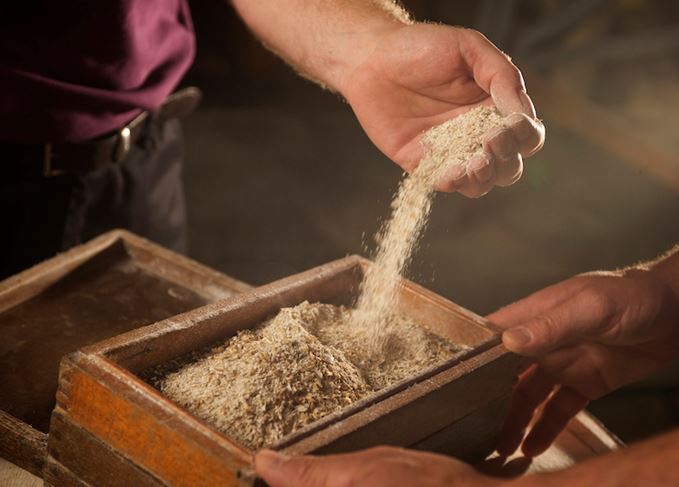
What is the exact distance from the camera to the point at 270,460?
120 centimetres

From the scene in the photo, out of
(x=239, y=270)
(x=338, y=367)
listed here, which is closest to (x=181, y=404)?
(x=338, y=367)

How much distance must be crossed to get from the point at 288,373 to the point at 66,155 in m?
1.15

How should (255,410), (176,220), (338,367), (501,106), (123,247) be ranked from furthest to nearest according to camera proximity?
(176,220) < (123,247) < (501,106) < (338,367) < (255,410)

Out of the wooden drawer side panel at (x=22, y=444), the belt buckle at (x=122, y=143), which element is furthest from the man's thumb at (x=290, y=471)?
the belt buckle at (x=122, y=143)

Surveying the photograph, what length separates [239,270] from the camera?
4863 mm

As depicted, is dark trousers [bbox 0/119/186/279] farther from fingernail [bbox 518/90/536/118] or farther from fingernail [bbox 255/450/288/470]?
fingernail [bbox 255/450/288/470]

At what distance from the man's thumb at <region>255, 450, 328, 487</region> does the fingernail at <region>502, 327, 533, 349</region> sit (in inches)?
23.9

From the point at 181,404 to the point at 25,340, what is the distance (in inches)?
23.9

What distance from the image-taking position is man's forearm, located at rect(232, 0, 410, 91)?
88.3 inches

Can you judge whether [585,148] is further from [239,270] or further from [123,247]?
[123,247]

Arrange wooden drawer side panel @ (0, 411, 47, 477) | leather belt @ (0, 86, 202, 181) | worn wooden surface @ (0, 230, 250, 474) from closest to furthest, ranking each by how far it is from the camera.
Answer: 1. wooden drawer side panel @ (0, 411, 47, 477)
2. worn wooden surface @ (0, 230, 250, 474)
3. leather belt @ (0, 86, 202, 181)

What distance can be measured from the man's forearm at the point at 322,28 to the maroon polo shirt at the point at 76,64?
0.33 m

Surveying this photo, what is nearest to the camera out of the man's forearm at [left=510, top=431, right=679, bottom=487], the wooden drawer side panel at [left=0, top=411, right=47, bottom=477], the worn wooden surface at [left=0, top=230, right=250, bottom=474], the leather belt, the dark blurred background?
the man's forearm at [left=510, top=431, right=679, bottom=487]

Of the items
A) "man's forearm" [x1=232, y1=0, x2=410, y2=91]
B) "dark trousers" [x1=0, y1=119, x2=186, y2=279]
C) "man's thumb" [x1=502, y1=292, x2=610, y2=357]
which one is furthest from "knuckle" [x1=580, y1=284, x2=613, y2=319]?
"dark trousers" [x1=0, y1=119, x2=186, y2=279]
